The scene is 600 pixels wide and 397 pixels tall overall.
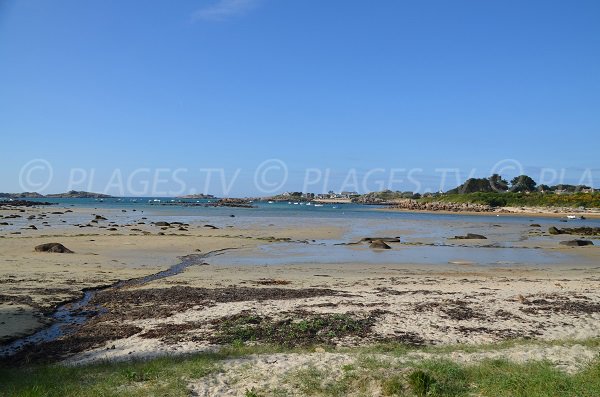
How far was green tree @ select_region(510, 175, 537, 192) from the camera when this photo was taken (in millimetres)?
175375

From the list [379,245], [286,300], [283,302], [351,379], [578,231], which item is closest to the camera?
[351,379]

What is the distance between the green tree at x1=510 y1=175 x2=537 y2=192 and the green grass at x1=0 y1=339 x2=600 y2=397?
593ft

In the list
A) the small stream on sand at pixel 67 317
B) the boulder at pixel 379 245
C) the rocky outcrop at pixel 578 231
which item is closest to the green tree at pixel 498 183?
the rocky outcrop at pixel 578 231

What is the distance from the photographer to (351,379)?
26.3ft

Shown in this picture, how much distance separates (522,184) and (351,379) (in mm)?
187982

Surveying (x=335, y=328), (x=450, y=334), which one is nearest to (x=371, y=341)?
(x=335, y=328)

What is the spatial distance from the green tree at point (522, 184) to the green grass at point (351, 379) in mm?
180719

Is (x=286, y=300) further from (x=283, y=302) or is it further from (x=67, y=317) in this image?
(x=67, y=317)

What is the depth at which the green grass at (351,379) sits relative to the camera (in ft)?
24.2

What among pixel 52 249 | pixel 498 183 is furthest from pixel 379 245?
pixel 498 183

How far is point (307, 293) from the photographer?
55.5 ft

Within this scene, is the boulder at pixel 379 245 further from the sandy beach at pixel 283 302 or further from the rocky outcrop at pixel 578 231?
the rocky outcrop at pixel 578 231

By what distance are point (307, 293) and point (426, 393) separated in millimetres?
9631

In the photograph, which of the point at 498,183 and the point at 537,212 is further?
the point at 498,183
